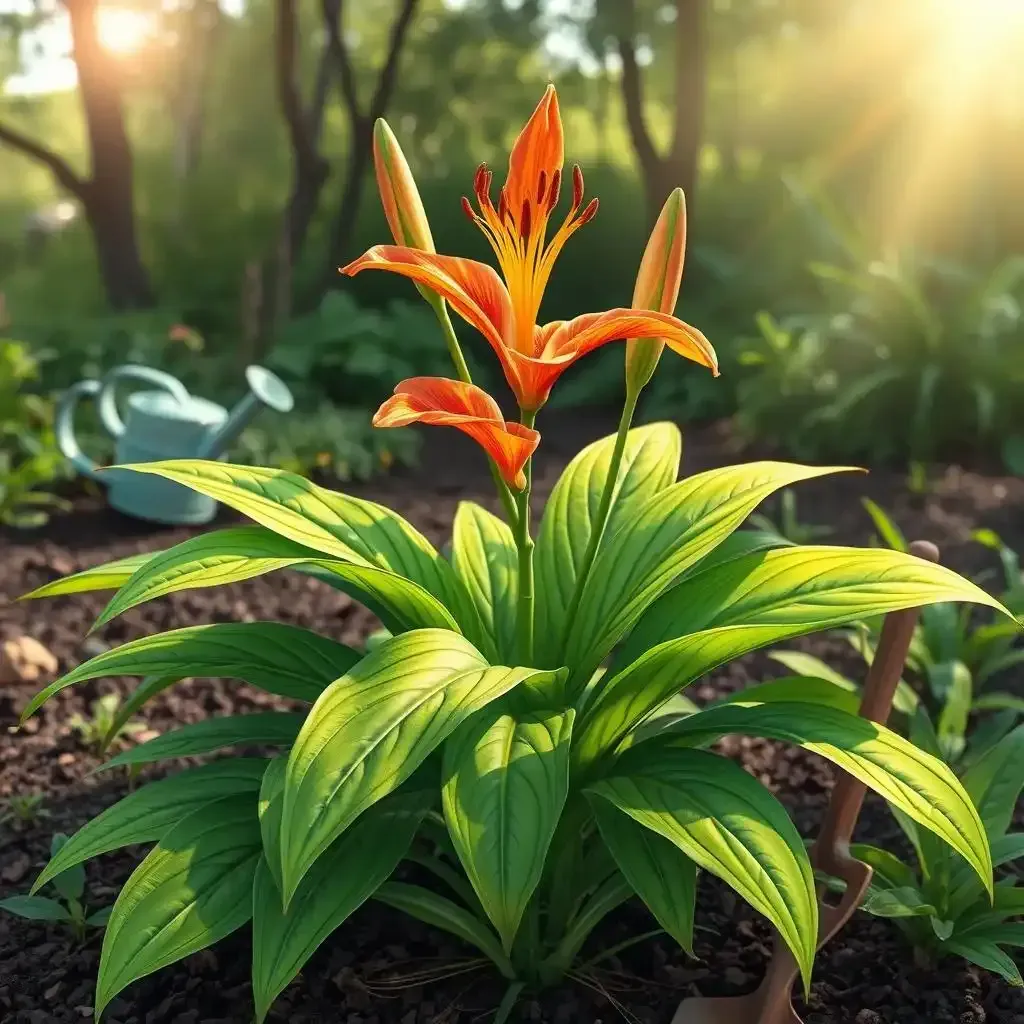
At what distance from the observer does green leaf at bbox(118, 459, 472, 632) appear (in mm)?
1599

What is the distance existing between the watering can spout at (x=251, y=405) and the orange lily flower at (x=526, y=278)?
89.7 inches

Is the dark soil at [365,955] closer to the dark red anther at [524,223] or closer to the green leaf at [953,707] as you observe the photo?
the green leaf at [953,707]

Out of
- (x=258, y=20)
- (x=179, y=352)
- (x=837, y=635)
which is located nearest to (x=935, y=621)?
(x=837, y=635)

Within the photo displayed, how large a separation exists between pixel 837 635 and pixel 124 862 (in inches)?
81.2

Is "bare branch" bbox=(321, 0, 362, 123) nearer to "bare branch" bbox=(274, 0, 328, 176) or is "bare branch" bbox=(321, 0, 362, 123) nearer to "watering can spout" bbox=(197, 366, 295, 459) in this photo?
"bare branch" bbox=(274, 0, 328, 176)

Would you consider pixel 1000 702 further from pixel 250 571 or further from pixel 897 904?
pixel 250 571

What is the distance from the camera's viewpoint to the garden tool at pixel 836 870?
1606 millimetres

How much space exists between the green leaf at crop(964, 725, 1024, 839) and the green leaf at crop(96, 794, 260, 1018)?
1235 mm

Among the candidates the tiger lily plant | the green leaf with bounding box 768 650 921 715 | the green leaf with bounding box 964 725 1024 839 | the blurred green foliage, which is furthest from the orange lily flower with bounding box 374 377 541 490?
the blurred green foliage

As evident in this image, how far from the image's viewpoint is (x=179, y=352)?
6992 mm

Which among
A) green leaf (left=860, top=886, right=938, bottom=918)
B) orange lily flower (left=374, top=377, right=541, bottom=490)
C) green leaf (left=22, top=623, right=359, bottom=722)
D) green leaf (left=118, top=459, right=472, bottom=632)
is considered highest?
orange lily flower (left=374, top=377, right=541, bottom=490)

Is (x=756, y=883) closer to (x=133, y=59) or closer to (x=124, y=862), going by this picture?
(x=124, y=862)

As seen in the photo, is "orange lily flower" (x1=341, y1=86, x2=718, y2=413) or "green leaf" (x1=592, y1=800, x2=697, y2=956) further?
"green leaf" (x1=592, y1=800, x2=697, y2=956)

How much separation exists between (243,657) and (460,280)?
2.38 feet
